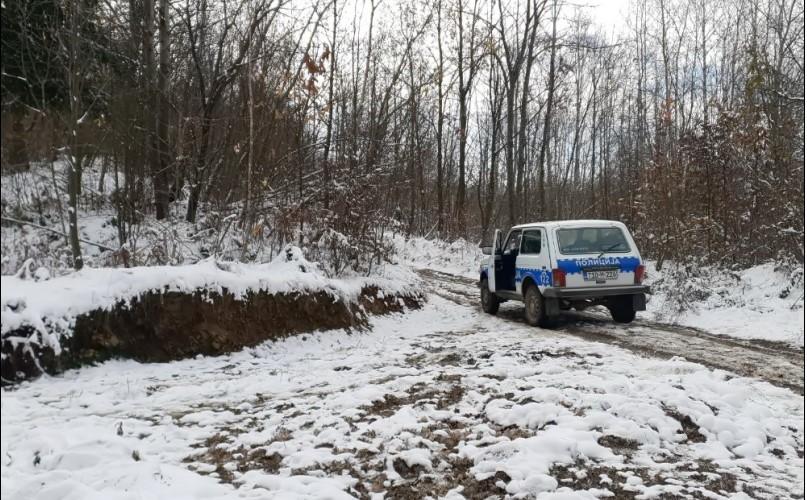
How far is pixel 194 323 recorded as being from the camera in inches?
305

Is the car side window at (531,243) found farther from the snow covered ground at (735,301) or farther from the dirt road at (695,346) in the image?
the snow covered ground at (735,301)

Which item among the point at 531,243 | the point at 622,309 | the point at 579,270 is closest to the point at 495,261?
the point at 531,243

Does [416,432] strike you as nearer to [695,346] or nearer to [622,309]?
[695,346]

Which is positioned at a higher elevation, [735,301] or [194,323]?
[194,323]

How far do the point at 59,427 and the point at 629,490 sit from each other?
169 inches

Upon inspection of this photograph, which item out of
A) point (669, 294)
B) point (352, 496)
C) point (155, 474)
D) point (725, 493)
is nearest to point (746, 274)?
point (669, 294)

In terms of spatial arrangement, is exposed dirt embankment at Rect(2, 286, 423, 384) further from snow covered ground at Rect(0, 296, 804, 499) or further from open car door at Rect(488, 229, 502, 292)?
open car door at Rect(488, 229, 502, 292)

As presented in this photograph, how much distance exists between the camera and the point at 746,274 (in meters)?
13.8

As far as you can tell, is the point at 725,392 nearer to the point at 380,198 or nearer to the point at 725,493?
the point at 725,493

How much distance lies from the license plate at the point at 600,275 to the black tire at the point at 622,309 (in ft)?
2.03

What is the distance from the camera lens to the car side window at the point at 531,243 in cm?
1039

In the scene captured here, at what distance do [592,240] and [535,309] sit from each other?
1590 millimetres

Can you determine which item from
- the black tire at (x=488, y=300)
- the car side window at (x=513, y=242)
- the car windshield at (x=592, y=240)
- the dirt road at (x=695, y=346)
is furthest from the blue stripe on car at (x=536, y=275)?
the black tire at (x=488, y=300)

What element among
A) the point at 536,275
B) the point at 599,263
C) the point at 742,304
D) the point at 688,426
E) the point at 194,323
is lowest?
the point at 688,426
